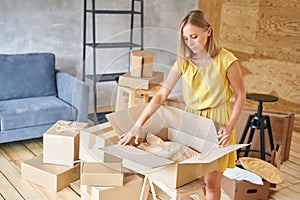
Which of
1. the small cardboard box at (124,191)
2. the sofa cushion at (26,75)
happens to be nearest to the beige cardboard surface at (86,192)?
the small cardboard box at (124,191)

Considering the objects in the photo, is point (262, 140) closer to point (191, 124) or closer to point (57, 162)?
point (191, 124)

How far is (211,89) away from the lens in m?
1.82

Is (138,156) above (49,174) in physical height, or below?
above

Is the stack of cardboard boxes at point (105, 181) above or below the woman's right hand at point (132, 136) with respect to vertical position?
below

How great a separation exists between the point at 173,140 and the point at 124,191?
657mm

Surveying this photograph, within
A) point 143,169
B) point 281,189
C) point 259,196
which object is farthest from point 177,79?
point 281,189

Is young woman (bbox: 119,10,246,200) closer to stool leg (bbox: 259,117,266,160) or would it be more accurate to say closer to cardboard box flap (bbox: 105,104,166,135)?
cardboard box flap (bbox: 105,104,166,135)

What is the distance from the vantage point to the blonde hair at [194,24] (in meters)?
1.66

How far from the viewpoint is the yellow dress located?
71.2 inches

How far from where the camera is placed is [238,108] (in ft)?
6.07

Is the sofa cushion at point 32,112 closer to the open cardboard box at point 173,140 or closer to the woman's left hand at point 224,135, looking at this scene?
the open cardboard box at point 173,140

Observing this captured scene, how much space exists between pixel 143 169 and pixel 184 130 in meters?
0.44

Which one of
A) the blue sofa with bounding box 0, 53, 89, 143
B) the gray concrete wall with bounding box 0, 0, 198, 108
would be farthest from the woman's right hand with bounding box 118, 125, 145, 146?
the gray concrete wall with bounding box 0, 0, 198, 108

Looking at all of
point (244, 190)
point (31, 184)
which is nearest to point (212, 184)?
point (244, 190)
